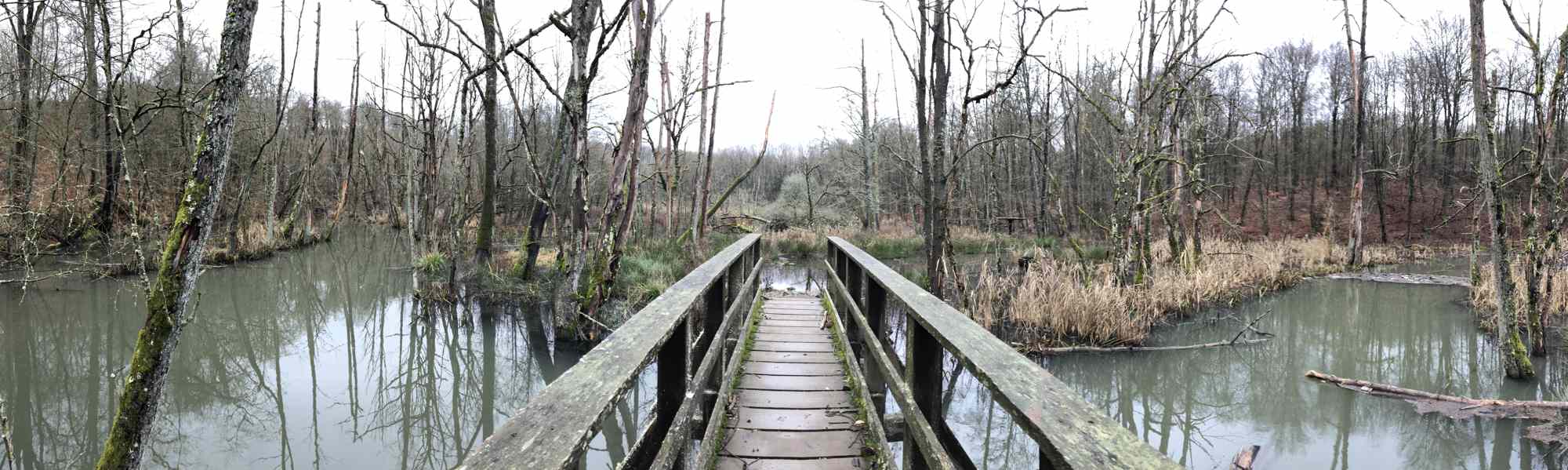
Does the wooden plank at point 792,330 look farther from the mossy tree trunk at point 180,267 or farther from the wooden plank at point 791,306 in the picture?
the mossy tree trunk at point 180,267

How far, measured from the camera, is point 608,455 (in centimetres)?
476

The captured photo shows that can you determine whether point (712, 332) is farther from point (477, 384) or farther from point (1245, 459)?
point (477, 384)

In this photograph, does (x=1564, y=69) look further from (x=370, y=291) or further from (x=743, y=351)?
(x=370, y=291)

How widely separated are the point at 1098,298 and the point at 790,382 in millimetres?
4825

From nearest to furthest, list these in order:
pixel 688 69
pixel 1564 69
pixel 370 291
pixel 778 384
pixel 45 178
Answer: pixel 778 384 < pixel 1564 69 < pixel 370 291 < pixel 45 178 < pixel 688 69

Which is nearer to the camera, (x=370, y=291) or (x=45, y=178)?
(x=370, y=291)

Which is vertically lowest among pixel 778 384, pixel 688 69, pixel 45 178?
pixel 778 384

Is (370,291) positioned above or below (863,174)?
below

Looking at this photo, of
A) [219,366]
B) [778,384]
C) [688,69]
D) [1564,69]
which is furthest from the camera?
[688,69]

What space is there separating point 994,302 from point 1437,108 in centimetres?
2642

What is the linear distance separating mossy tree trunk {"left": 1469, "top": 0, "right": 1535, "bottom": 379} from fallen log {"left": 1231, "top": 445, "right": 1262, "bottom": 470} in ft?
10.6

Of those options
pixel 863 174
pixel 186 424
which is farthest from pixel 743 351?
pixel 863 174

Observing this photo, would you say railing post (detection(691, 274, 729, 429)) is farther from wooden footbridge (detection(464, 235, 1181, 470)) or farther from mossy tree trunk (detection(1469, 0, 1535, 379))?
mossy tree trunk (detection(1469, 0, 1535, 379))

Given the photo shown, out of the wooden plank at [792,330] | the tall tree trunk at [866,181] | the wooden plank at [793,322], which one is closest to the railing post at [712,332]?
the wooden plank at [792,330]
